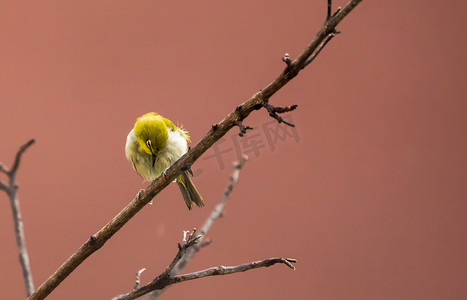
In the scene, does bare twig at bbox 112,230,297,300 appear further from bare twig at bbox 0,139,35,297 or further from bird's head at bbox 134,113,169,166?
bird's head at bbox 134,113,169,166

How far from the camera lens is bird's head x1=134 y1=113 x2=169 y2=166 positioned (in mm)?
1134

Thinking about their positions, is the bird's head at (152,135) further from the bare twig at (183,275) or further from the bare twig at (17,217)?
the bare twig at (183,275)

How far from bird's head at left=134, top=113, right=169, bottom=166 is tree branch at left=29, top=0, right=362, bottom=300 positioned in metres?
0.45

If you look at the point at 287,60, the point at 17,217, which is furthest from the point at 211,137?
the point at 17,217

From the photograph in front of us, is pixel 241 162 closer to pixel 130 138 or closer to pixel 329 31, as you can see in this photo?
pixel 130 138

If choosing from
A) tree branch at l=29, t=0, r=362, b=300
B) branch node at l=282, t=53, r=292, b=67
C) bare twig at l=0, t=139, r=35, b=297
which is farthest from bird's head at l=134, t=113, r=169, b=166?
branch node at l=282, t=53, r=292, b=67

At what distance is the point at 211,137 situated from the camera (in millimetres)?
581

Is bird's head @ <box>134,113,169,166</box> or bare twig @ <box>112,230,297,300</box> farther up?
bird's head @ <box>134,113,169,166</box>

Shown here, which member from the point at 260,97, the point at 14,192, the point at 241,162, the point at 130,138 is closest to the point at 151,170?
the point at 130,138

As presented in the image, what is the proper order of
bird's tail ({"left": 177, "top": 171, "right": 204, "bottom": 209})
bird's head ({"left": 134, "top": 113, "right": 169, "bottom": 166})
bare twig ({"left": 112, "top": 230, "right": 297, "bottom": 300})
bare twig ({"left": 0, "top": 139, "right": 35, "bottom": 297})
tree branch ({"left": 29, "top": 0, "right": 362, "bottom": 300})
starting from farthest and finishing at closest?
bird's tail ({"left": 177, "top": 171, "right": 204, "bottom": 209}) → bird's head ({"left": 134, "top": 113, "right": 169, "bottom": 166}) → bare twig ({"left": 0, "top": 139, "right": 35, "bottom": 297}) → bare twig ({"left": 112, "top": 230, "right": 297, "bottom": 300}) → tree branch ({"left": 29, "top": 0, "right": 362, "bottom": 300})

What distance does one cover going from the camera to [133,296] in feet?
2.19

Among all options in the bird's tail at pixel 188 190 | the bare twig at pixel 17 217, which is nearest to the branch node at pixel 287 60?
the bare twig at pixel 17 217

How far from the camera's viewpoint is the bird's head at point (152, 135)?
1.13 m

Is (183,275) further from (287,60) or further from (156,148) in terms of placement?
(156,148)
